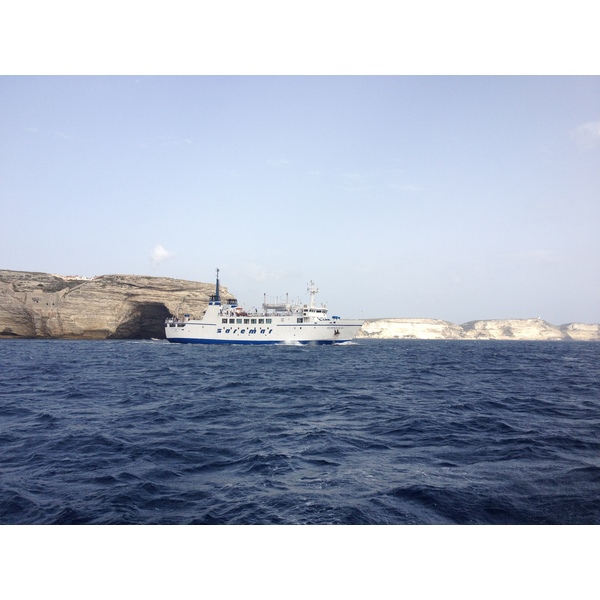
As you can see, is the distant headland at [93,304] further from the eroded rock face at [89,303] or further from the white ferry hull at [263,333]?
the white ferry hull at [263,333]

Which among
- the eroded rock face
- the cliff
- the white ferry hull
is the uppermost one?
the eroded rock face

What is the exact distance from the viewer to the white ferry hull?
183ft

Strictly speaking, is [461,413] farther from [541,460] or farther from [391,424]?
[541,460]

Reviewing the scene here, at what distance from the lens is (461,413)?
486 inches

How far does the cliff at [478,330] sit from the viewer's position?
17988 centimetres

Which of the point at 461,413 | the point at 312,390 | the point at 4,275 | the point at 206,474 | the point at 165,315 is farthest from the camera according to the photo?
the point at 165,315

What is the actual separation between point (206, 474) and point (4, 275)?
258 ft

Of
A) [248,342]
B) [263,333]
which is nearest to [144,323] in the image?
[248,342]

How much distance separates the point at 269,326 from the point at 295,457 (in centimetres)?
4937

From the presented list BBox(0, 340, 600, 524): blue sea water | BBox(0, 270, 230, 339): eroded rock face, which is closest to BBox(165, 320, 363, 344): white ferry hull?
BBox(0, 270, 230, 339): eroded rock face

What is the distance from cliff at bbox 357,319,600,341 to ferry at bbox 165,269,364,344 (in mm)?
132110

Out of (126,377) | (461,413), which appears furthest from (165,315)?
(461,413)

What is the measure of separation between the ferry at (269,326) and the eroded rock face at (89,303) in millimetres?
11200

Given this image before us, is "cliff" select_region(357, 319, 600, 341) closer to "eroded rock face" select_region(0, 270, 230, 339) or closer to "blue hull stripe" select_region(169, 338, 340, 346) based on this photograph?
"eroded rock face" select_region(0, 270, 230, 339)
